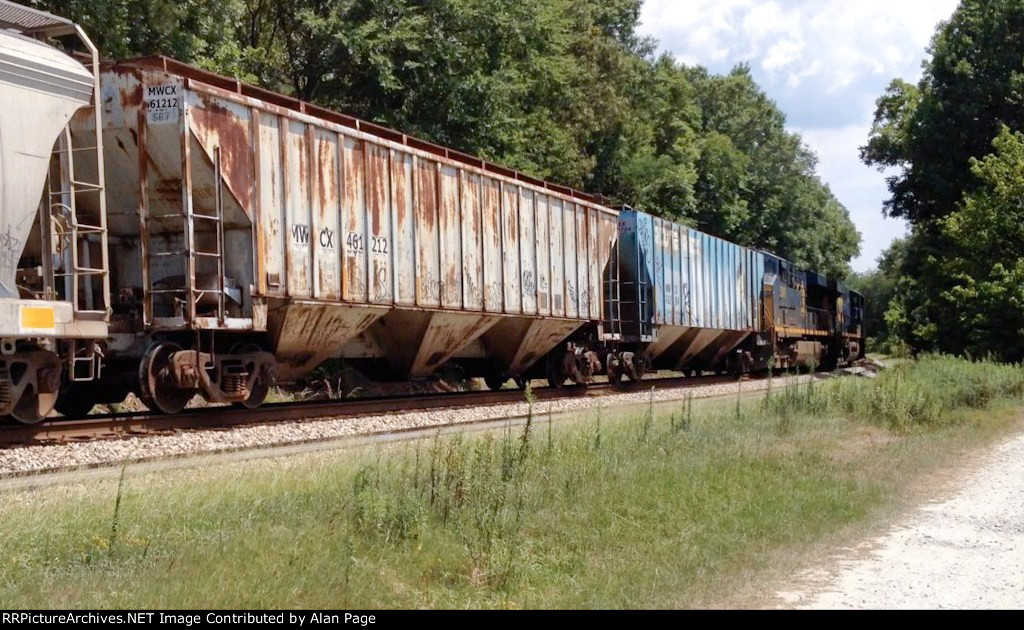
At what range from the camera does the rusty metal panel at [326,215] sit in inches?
563

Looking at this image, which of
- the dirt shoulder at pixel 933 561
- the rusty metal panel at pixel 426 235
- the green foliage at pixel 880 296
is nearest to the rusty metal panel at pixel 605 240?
the rusty metal panel at pixel 426 235

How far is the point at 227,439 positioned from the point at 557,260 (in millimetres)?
10437

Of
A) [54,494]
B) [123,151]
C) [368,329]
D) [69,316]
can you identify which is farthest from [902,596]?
[368,329]

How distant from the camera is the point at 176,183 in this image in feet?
41.7

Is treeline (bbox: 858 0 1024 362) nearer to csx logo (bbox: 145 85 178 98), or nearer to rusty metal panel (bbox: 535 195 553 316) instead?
rusty metal panel (bbox: 535 195 553 316)

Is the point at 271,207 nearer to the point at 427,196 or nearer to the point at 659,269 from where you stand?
the point at 427,196

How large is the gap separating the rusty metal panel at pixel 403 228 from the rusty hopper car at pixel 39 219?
542 cm

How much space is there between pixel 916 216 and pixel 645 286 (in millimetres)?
21062

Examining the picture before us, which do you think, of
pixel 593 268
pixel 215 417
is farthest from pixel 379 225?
pixel 593 268

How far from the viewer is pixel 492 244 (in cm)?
1853

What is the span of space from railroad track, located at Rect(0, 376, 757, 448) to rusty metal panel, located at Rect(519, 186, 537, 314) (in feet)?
6.31

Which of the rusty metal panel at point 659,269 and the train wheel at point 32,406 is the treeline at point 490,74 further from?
the train wheel at point 32,406

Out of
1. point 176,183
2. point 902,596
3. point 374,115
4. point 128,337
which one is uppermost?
point 374,115

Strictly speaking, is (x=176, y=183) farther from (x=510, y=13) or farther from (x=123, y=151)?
(x=510, y=13)
